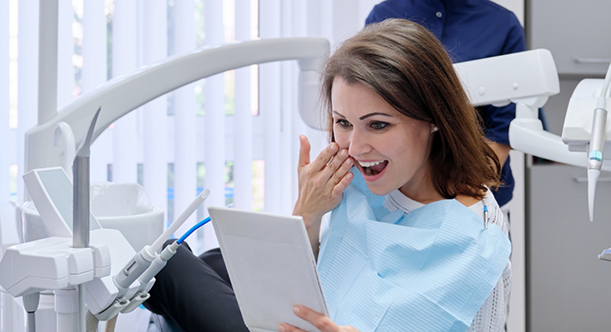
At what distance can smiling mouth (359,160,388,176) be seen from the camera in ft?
3.25

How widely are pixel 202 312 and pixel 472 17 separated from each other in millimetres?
1159

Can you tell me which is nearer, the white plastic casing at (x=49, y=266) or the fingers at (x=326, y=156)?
the white plastic casing at (x=49, y=266)

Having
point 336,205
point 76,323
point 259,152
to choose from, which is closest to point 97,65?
point 259,152

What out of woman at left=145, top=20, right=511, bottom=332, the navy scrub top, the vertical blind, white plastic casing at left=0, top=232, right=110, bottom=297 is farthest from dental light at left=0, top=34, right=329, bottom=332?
the vertical blind

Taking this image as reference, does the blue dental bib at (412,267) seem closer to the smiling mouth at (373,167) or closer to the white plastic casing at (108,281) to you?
the smiling mouth at (373,167)

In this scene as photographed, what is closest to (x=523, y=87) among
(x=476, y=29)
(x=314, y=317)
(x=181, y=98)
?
(x=476, y=29)

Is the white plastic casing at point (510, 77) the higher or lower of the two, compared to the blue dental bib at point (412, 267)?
higher

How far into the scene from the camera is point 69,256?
567 mm

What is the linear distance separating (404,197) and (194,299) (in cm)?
57

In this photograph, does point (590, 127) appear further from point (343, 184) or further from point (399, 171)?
point (343, 184)

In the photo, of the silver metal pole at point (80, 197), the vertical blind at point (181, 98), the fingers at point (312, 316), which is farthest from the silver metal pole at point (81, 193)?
the vertical blind at point (181, 98)

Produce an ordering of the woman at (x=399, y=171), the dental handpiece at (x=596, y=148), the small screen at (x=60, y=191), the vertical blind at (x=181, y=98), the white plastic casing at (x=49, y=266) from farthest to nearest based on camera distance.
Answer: the vertical blind at (x=181, y=98), the woman at (x=399, y=171), the dental handpiece at (x=596, y=148), the small screen at (x=60, y=191), the white plastic casing at (x=49, y=266)

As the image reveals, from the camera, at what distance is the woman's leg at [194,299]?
4.13ft

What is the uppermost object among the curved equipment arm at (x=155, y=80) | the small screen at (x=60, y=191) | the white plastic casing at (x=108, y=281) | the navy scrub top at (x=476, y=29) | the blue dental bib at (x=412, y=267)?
the navy scrub top at (x=476, y=29)
